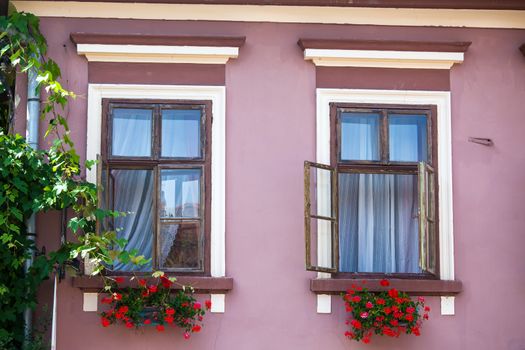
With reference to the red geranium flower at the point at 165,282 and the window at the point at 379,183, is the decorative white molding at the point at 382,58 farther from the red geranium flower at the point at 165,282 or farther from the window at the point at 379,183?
the red geranium flower at the point at 165,282

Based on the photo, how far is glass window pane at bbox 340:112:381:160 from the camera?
977 cm

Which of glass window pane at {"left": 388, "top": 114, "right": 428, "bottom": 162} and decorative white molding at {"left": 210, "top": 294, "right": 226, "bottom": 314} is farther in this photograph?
glass window pane at {"left": 388, "top": 114, "right": 428, "bottom": 162}

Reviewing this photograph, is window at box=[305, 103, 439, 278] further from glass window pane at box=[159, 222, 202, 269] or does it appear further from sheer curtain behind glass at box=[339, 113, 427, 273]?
glass window pane at box=[159, 222, 202, 269]

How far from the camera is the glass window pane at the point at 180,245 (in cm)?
950

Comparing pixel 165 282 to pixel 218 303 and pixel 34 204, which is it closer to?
pixel 218 303

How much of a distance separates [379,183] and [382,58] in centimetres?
110

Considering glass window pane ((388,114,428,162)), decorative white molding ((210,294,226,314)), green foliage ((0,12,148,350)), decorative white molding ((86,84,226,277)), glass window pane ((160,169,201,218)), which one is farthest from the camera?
glass window pane ((388,114,428,162))

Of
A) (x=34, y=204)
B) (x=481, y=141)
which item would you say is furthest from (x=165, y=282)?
(x=481, y=141)

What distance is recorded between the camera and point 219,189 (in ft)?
31.3

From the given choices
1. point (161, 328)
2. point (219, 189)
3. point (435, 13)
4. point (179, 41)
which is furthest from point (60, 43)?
point (435, 13)

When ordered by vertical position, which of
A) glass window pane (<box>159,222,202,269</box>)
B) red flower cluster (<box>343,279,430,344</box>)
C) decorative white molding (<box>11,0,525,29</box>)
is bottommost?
red flower cluster (<box>343,279,430,344</box>)

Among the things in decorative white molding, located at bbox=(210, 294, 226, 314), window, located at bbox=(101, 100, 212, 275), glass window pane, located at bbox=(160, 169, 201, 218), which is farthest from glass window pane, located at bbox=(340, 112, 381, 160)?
decorative white molding, located at bbox=(210, 294, 226, 314)

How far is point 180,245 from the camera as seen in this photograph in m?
9.52

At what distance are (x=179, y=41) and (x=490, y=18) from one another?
110 inches
